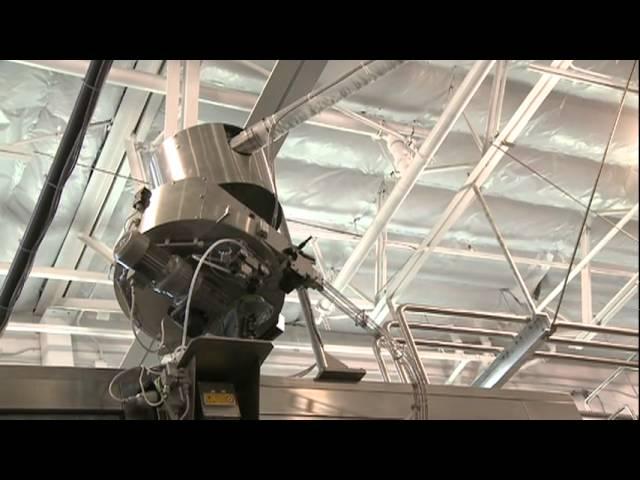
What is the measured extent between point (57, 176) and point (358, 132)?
59.0 inches

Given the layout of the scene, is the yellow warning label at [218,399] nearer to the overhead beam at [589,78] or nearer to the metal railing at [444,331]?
the metal railing at [444,331]

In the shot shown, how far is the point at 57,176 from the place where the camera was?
130 cm

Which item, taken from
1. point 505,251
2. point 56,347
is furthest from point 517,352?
point 56,347

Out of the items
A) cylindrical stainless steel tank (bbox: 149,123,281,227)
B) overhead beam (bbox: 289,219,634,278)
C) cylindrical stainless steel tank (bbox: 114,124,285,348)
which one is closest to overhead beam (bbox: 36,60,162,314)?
overhead beam (bbox: 289,219,634,278)

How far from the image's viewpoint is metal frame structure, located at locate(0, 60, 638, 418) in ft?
6.07

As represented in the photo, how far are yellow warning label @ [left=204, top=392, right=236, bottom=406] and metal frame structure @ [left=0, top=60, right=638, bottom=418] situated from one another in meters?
0.67

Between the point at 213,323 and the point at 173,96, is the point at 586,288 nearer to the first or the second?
the point at 173,96

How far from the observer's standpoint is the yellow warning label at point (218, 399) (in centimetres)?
87

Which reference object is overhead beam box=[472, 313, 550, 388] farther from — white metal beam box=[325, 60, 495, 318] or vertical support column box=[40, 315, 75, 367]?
vertical support column box=[40, 315, 75, 367]

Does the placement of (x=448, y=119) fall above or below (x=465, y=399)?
above
